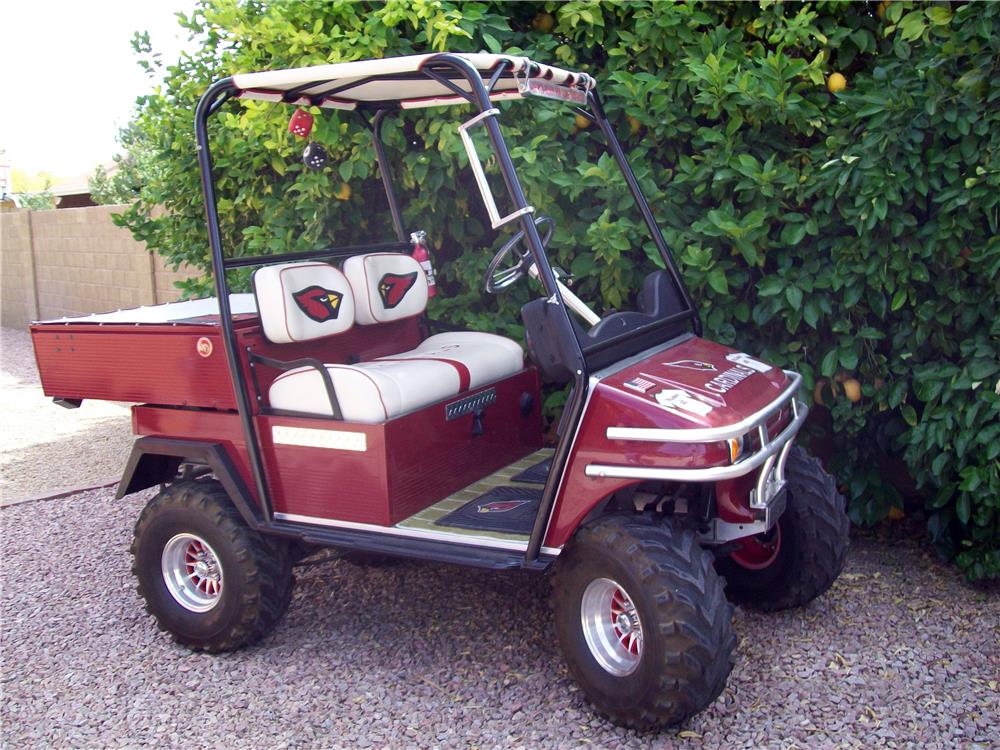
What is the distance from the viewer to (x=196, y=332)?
3387 millimetres

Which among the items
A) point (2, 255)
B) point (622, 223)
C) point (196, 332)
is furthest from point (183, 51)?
point (2, 255)

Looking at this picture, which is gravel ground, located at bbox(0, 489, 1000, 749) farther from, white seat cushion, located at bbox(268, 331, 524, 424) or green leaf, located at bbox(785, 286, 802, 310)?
green leaf, located at bbox(785, 286, 802, 310)

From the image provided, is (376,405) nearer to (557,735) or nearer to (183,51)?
(557,735)

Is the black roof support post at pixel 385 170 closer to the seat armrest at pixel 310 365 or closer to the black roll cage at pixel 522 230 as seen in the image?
the black roll cage at pixel 522 230

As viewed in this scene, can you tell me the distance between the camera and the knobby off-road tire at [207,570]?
3.35m

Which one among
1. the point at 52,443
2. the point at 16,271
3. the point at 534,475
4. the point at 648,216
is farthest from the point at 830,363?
the point at 16,271

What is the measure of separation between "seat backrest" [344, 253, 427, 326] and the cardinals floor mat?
955 millimetres

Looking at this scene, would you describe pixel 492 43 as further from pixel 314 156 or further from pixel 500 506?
pixel 500 506

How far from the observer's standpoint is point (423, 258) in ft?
14.0

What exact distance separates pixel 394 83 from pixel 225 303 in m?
1.08

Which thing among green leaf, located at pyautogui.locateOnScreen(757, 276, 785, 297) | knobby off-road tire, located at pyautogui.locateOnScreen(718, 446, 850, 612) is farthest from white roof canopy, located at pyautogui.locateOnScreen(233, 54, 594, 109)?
knobby off-road tire, located at pyautogui.locateOnScreen(718, 446, 850, 612)

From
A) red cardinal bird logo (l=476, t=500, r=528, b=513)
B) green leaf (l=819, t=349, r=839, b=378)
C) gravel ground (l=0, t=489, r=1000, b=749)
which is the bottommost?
gravel ground (l=0, t=489, r=1000, b=749)

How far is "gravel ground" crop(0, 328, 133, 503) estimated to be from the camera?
5800mm

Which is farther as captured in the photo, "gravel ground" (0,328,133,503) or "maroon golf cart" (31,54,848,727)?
"gravel ground" (0,328,133,503)
